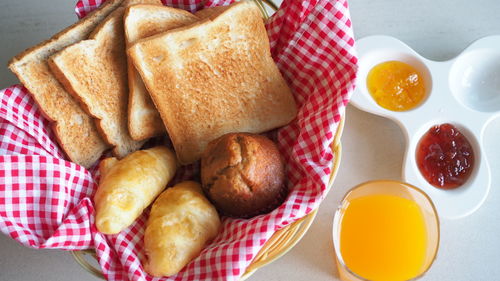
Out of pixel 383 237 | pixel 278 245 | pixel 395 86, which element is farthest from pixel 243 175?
pixel 395 86

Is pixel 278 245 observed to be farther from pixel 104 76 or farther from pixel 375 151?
pixel 104 76

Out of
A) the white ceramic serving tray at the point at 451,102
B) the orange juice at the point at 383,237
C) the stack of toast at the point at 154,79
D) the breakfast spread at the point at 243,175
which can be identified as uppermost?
the stack of toast at the point at 154,79

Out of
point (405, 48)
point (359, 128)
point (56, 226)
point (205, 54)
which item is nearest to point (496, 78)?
point (405, 48)

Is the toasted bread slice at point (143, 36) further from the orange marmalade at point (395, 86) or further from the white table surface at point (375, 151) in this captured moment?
the orange marmalade at point (395, 86)

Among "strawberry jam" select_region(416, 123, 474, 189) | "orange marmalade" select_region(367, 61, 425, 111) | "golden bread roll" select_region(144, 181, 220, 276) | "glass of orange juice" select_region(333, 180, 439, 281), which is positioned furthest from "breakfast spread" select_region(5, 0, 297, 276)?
"strawberry jam" select_region(416, 123, 474, 189)

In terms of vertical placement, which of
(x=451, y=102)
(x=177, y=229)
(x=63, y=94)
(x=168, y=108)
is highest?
(x=63, y=94)

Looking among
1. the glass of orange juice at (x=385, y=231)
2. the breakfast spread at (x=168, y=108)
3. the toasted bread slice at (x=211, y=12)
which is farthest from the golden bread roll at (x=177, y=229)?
the toasted bread slice at (x=211, y=12)
